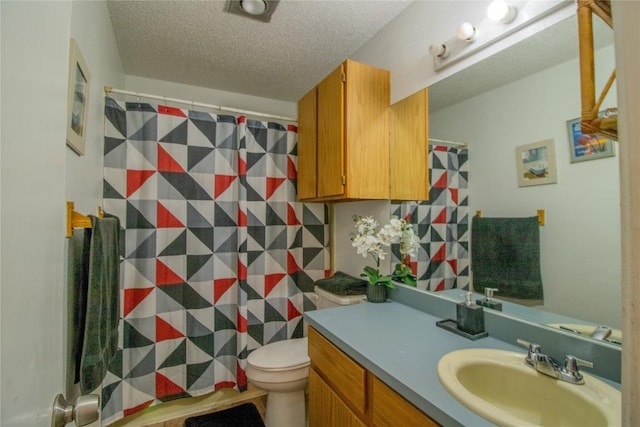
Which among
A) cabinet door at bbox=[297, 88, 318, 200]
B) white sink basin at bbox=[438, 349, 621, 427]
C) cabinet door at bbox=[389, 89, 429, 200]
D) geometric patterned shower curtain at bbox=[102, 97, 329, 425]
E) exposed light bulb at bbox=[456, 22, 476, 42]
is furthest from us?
cabinet door at bbox=[297, 88, 318, 200]

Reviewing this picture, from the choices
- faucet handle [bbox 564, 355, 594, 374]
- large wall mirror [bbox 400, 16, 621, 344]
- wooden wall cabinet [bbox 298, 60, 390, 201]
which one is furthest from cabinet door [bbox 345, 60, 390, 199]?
faucet handle [bbox 564, 355, 594, 374]

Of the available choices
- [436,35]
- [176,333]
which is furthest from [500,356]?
[176,333]

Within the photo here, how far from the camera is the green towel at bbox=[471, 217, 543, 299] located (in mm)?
989

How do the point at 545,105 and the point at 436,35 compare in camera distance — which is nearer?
the point at 545,105

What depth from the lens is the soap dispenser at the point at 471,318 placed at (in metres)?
1.03

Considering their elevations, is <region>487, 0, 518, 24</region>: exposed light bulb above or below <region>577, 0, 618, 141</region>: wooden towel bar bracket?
above

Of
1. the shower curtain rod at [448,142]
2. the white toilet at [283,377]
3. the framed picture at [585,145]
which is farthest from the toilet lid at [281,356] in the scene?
the framed picture at [585,145]

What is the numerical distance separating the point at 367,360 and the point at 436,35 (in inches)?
56.4

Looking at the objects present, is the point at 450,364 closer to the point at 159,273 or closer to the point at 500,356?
the point at 500,356

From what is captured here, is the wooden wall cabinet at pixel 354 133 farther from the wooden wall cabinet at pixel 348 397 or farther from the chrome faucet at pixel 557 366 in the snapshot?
the chrome faucet at pixel 557 366

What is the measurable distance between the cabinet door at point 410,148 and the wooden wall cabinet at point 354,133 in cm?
4

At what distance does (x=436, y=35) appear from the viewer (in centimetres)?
133

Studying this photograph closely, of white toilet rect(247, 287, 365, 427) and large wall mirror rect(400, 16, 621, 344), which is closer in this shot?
large wall mirror rect(400, 16, 621, 344)

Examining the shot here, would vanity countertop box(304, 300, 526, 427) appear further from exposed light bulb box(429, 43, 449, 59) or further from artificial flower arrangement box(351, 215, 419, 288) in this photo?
exposed light bulb box(429, 43, 449, 59)
